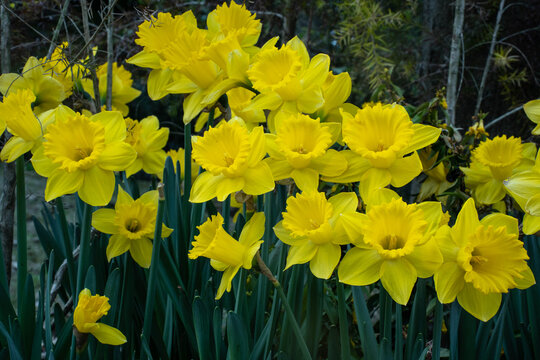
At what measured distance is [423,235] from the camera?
0.72 meters

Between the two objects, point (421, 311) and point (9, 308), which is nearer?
point (421, 311)

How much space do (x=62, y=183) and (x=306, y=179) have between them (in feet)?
1.45

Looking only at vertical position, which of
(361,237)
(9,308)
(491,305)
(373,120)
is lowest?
(9,308)

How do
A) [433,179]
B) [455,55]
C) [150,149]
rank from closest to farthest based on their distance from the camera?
[433,179]
[150,149]
[455,55]

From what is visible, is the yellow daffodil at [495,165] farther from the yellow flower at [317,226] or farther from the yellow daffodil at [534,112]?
the yellow flower at [317,226]

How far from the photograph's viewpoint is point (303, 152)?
83cm

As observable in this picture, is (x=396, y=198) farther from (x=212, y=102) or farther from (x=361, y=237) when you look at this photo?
(x=212, y=102)

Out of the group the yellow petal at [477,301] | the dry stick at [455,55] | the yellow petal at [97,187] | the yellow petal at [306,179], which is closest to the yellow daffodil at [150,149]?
the yellow petal at [97,187]

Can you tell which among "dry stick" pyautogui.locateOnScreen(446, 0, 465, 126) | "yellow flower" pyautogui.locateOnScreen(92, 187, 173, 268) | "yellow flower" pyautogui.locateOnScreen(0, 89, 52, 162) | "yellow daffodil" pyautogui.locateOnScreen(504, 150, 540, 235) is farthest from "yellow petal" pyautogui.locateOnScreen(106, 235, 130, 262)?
"dry stick" pyautogui.locateOnScreen(446, 0, 465, 126)

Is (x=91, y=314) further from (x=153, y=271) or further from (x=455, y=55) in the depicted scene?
(x=455, y=55)

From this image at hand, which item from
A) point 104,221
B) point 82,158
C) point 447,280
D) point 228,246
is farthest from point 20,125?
point 447,280

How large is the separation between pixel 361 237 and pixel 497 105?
2.75m

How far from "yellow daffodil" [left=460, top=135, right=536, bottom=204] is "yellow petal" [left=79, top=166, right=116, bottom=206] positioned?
77cm

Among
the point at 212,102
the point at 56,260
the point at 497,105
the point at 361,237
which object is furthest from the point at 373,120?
the point at 497,105
